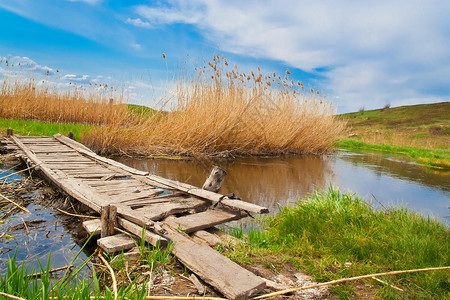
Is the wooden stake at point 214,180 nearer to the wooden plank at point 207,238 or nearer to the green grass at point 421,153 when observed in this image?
the wooden plank at point 207,238

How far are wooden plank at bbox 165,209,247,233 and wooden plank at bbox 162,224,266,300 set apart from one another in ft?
0.82

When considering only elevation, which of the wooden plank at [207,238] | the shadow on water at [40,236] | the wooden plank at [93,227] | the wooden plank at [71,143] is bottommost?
the shadow on water at [40,236]

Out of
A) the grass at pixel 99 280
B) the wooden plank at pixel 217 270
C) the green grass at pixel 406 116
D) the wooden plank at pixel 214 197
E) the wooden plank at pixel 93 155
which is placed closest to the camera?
the grass at pixel 99 280

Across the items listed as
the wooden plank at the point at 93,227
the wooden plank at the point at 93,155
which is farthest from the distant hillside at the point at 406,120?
the wooden plank at the point at 93,227

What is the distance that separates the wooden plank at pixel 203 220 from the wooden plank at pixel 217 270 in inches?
9.8

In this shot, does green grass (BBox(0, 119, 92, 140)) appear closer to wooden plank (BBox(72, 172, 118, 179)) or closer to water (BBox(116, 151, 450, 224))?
water (BBox(116, 151, 450, 224))

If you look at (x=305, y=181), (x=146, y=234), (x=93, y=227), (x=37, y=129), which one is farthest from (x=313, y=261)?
(x=37, y=129)

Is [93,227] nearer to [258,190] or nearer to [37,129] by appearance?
[258,190]

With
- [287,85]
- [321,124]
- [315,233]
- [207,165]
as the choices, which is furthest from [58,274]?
[321,124]

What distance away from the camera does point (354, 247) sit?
109 inches

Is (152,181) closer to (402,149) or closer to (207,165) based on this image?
(207,165)

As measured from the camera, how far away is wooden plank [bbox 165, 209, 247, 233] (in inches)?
118

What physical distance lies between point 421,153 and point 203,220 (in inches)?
615

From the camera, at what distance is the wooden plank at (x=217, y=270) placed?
2020mm
